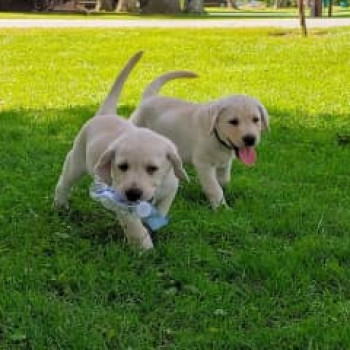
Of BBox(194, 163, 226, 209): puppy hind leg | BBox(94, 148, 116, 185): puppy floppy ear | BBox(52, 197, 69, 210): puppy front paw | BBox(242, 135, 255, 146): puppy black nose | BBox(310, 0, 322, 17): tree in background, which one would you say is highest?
BBox(94, 148, 116, 185): puppy floppy ear

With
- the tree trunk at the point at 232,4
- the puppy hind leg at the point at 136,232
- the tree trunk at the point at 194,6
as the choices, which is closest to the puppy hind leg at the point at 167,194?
the puppy hind leg at the point at 136,232

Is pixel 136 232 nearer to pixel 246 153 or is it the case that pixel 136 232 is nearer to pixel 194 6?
pixel 246 153

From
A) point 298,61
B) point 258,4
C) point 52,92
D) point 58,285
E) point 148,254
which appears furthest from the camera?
point 258,4

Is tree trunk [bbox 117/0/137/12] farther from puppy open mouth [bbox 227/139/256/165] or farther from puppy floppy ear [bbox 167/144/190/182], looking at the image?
puppy floppy ear [bbox 167/144/190/182]

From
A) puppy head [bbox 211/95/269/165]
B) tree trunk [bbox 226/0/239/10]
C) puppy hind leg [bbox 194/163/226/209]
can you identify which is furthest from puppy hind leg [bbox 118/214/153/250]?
tree trunk [bbox 226/0/239/10]

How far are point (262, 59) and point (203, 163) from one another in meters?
8.57

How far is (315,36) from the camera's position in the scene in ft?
58.0

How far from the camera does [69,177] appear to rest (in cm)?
519

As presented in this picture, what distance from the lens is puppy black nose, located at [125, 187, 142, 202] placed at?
13.6 feet

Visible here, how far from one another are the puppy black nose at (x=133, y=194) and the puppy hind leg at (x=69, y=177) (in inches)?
39.9

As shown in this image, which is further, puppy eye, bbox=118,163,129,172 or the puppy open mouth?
the puppy open mouth

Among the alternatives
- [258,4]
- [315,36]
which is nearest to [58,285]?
[315,36]

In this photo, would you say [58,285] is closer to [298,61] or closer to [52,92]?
[52,92]

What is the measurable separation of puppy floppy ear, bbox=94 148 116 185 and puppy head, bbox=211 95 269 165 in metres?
1.17
